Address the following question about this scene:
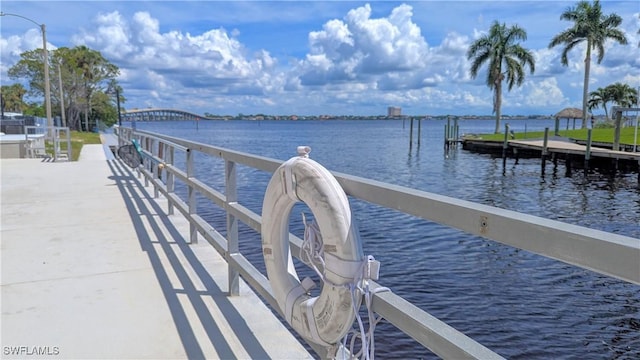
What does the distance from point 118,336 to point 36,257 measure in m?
1.98

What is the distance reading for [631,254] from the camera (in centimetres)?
94

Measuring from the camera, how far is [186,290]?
3.55m

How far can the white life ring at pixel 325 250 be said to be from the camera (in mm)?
1618

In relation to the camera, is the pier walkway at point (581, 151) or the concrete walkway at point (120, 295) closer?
the concrete walkway at point (120, 295)

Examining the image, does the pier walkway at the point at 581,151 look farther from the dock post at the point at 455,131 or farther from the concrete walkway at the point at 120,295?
the concrete walkway at the point at 120,295

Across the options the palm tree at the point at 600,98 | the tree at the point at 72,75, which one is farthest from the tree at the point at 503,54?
the tree at the point at 72,75

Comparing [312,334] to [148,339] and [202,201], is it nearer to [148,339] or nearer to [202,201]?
[148,339]

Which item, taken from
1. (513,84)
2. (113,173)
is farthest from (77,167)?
(513,84)

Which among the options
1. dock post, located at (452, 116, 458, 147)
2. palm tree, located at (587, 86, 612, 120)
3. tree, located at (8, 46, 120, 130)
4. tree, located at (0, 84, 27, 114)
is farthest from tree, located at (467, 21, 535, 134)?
tree, located at (0, 84, 27, 114)

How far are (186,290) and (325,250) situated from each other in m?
2.19

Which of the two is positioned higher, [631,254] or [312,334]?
[631,254]

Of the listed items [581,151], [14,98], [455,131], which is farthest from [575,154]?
[14,98]

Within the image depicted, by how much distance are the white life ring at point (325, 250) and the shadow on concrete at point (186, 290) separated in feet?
2.56

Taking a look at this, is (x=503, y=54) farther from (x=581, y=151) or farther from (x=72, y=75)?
(x=72, y=75)
